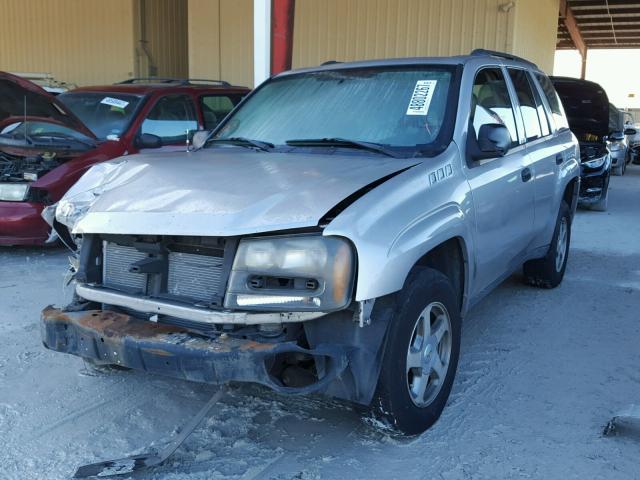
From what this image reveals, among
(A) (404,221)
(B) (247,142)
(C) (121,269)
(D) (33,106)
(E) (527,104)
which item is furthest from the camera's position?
(D) (33,106)

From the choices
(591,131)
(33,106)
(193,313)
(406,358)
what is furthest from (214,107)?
(591,131)

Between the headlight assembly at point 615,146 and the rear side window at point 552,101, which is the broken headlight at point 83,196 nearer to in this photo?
the rear side window at point 552,101

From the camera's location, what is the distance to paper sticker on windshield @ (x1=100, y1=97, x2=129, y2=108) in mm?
7259

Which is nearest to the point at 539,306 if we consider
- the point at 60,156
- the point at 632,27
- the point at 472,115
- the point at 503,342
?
the point at 503,342

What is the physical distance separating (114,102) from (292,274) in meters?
5.52

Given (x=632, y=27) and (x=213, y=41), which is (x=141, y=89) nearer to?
(x=213, y=41)

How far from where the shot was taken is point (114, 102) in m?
7.37

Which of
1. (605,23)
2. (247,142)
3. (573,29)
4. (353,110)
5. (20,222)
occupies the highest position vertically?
(605,23)

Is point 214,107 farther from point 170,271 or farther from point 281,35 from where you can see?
point 170,271

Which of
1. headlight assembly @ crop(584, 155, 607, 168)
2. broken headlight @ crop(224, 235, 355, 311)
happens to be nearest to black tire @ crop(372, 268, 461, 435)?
broken headlight @ crop(224, 235, 355, 311)

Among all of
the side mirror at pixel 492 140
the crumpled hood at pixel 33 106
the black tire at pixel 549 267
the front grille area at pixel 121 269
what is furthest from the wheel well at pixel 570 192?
the crumpled hood at pixel 33 106

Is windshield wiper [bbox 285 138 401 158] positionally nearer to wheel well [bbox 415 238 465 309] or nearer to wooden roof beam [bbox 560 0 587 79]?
wheel well [bbox 415 238 465 309]

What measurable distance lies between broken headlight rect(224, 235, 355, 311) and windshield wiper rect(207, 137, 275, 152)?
4.24ft

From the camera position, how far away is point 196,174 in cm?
321
